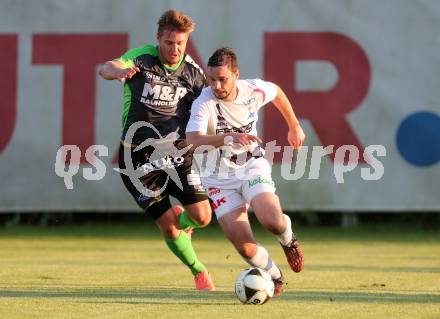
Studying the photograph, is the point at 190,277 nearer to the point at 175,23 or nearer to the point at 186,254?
the point at 186,254

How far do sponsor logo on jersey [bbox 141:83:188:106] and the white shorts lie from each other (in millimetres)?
938

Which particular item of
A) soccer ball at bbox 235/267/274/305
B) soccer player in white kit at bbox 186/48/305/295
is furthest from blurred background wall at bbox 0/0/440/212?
soccer ball at bbox 235/267/274/305

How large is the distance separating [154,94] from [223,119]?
824 mm

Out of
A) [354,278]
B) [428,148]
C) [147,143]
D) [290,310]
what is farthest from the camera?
[428,148]

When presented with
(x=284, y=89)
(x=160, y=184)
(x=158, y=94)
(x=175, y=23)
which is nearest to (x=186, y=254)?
(x=160, y=184)

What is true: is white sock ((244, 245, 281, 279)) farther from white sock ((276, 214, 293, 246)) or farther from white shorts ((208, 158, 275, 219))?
white shorts ((208, 158, 275, 219))

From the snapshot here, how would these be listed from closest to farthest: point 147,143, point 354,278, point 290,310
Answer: point 290,310
point 147,143
point 354,278

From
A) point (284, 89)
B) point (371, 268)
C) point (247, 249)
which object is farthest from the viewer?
point (284, 89)

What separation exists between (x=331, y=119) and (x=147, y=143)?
6.38 metres

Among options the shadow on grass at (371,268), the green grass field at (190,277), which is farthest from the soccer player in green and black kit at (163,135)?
the shadow on grass at (371,268)

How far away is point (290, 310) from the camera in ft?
22.2

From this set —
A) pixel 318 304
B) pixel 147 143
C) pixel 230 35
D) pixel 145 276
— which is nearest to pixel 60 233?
pixel 230 35

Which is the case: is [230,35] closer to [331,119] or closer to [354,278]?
[331,119]

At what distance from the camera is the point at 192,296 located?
7.59 m
